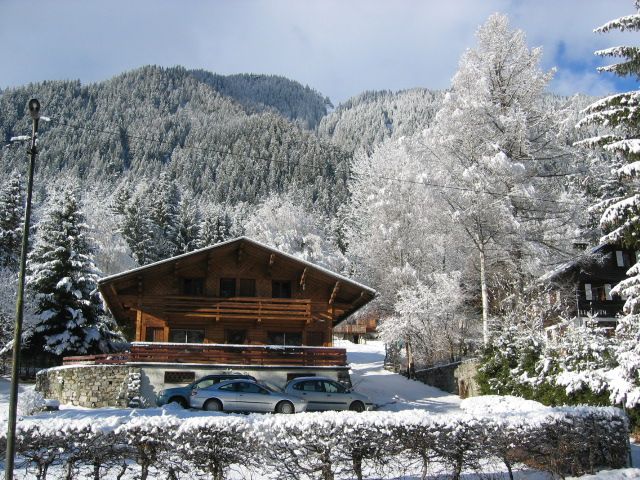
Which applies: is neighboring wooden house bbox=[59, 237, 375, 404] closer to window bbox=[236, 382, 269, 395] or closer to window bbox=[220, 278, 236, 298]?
window bbox=[220, 278, 236, 298]

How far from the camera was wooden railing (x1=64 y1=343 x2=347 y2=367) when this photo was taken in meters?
25.0

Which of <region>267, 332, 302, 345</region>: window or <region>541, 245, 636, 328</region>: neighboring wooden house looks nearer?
<region>267, 332, 302, 345</region>: window

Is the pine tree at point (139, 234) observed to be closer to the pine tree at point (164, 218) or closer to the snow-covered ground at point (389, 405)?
the pine tree at point (164, 218)

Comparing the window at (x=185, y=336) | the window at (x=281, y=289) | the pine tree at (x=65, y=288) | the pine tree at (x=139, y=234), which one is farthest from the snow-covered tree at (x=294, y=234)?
the window at (x=185, y=336)

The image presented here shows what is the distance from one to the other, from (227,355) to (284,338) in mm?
4054

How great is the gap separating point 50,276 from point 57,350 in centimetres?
444

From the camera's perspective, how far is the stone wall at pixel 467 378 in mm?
25125

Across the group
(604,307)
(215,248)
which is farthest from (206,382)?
(604,307)

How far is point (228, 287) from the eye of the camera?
29359 millimetres

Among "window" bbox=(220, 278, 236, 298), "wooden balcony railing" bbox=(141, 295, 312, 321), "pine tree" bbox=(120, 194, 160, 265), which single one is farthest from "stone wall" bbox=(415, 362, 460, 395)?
"pine tree" bbox=(120, 194, 160, 265)

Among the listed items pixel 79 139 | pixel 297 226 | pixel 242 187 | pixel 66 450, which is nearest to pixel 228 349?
pixel 66 450

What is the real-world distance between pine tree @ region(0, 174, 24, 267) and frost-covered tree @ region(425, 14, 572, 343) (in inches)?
1266

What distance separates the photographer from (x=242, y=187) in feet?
458

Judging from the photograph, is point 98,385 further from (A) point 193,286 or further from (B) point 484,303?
(B) point 484,303
